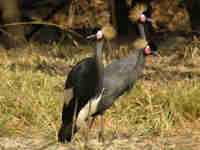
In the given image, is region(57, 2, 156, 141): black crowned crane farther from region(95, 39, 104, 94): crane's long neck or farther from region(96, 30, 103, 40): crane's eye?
region(96, 30, 103, 40): crane's eye

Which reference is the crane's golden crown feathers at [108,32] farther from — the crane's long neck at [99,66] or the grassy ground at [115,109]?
the grassy ground at [115,109]

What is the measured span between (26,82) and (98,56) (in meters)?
1.87

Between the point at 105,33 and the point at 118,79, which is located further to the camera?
the point at 118,79

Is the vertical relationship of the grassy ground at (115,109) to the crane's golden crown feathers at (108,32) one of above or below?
below

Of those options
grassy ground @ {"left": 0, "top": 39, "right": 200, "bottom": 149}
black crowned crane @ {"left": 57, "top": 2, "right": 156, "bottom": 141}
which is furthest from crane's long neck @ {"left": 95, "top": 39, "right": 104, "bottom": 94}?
grassy ground @ {"left": 0, "top": 39, "right": 200, "bottom": 149}

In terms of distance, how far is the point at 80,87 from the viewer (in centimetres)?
350

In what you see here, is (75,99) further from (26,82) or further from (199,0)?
(199,0)

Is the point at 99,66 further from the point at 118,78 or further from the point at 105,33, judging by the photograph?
the point at 118,78

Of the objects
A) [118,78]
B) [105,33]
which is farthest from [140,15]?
[105,33]

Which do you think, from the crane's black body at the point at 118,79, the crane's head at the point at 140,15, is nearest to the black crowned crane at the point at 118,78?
the crane's black body at the point at 118,79

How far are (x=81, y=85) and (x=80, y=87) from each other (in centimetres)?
2

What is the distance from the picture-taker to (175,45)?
8.77 m

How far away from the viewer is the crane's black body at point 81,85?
3.50m

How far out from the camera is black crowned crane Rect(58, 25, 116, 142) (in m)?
3.50
